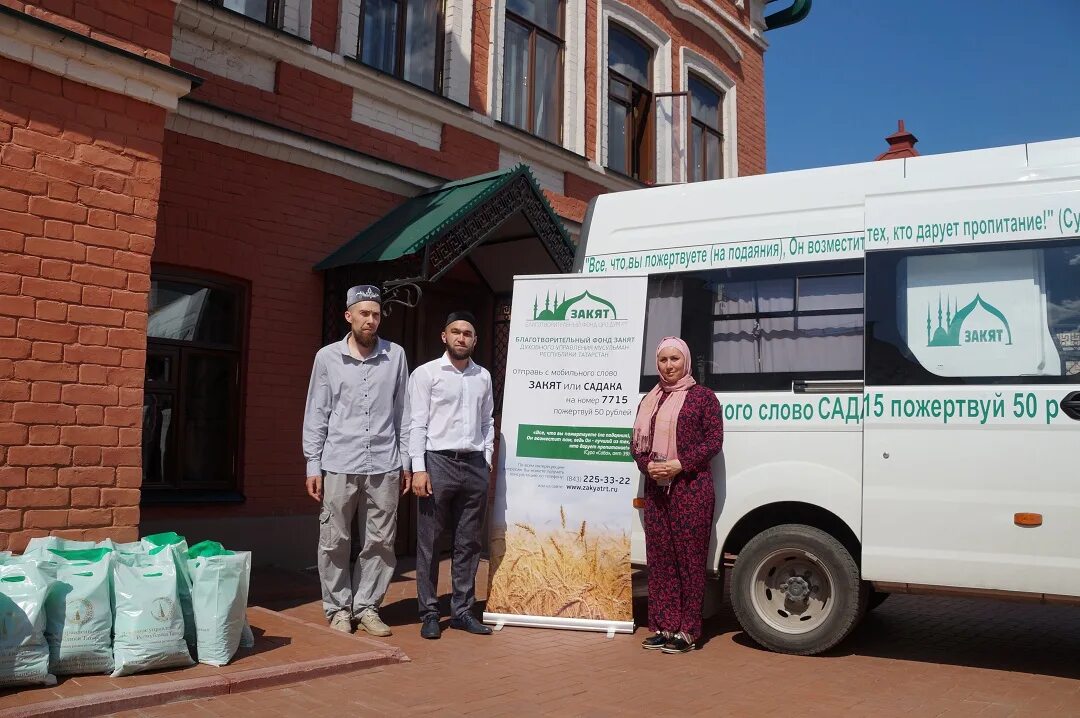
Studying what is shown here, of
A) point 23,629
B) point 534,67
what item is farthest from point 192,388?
point 534,67

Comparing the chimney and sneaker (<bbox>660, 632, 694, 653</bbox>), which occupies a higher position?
the chimney

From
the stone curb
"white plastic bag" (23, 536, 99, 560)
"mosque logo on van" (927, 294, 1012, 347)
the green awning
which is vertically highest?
the green awning

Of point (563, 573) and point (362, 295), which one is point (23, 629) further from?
point (563, 573)

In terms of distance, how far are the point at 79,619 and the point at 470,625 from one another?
2.48 meters

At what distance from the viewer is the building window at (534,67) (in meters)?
11.0

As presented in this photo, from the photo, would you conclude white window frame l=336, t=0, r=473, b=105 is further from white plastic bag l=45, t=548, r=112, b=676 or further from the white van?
white plastic bag l=45, t=548, r=112, b=676

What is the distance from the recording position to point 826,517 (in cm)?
569

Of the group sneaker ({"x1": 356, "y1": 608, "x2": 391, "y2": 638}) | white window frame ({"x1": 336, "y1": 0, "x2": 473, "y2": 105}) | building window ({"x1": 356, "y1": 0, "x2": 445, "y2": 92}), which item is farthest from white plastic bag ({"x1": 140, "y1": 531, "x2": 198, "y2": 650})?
white window frame ({"x1": 336, "y1": 0, "x2": 473, "y2": 105})

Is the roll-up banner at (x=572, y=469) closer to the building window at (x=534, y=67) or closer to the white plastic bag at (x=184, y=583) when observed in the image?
the white plastic bag at (x=184, y=583)

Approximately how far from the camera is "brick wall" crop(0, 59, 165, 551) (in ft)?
16.3

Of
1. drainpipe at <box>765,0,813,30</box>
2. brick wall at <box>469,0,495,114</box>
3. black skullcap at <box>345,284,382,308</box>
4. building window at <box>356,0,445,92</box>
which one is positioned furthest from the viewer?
drainpipe at <box>765,0,813,30</box>

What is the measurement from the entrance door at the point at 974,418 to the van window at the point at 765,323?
180 millimetres

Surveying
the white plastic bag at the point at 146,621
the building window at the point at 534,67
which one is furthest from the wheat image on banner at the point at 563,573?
the building window at the point at 534,67

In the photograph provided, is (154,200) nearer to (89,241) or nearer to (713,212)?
(89,241)
